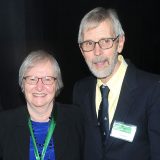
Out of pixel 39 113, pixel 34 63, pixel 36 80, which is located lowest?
pixel 39 113

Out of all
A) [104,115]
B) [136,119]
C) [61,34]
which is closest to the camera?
[136,119]

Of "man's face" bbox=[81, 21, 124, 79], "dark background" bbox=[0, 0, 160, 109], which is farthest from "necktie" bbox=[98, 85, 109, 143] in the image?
"dark background" bbox=[0, 0, 160, 109]

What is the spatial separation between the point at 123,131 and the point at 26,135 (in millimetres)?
733

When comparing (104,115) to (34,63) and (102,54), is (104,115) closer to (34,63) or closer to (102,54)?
(102,54)

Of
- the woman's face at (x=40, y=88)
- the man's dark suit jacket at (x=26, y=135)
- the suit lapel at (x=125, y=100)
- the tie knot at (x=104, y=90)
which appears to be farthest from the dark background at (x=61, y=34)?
the suit lapel at (x=125, y=100)

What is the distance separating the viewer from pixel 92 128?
2.68 metres

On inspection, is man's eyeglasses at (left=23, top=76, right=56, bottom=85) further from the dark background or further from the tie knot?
the dark background

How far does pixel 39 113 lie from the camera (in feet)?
8.66

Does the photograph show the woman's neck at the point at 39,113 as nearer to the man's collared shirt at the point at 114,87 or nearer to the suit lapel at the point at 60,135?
the suit lapel at the point at 60,135

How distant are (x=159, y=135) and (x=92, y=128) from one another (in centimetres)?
56

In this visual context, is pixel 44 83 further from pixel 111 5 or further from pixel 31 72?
pixel 111 5

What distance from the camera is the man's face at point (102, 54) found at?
2.48 meters

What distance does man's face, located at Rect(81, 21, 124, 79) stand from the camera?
8.14 ft

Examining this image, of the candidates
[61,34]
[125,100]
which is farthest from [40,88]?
[61,34]
